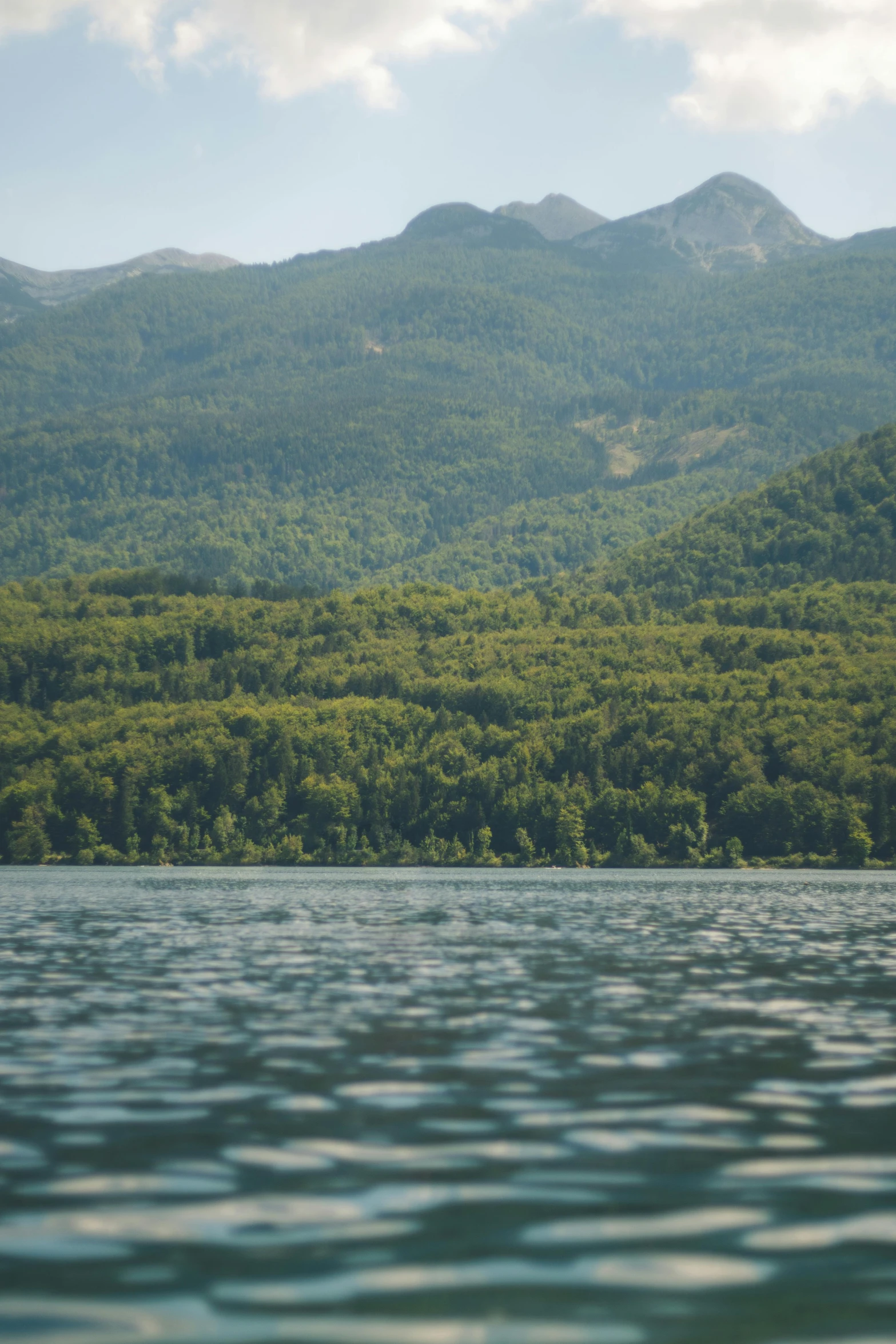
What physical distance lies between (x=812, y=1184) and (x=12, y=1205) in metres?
10.6

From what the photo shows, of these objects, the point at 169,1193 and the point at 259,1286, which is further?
the point at 169,1193

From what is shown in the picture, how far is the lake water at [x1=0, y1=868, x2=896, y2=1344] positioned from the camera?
1620cm

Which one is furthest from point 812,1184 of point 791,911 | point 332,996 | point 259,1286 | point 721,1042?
point 791,911

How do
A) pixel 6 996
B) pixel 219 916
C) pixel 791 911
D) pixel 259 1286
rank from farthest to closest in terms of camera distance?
pixel 791 911 < pixel 219 916 < pixel 6 996 < pixel 259 1286

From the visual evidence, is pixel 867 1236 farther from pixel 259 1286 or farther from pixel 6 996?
pixel 6 996

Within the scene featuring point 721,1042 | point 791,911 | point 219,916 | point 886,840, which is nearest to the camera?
point 721,1042

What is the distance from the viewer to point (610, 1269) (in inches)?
682

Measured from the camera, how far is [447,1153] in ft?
74.7

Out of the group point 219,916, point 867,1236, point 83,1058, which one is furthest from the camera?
point 219,916

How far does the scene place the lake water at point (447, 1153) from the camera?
1620 cm

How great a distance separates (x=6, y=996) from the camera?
42.3 meters

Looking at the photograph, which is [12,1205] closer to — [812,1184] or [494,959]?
[812,1184]

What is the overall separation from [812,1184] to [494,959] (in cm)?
3427

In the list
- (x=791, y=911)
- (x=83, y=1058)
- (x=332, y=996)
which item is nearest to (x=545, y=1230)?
(x=83, y=1058)
